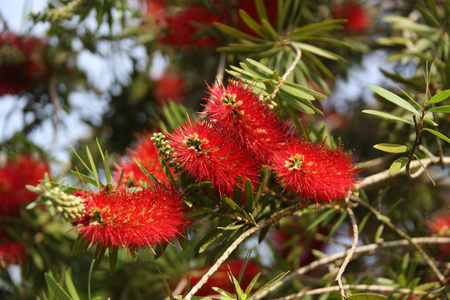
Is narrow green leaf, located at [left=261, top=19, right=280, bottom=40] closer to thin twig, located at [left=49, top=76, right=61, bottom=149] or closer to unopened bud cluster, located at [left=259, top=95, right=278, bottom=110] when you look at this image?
unopened bud cluster, located at [left=259, top=95, right=278, bottom=110]

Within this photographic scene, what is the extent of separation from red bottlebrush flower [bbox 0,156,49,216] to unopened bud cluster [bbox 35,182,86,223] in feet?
2.66

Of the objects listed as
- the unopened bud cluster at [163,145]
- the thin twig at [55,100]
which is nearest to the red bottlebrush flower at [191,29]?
the thin twig at [55,100]

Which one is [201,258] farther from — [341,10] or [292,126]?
[341,10]

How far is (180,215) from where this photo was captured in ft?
2.92

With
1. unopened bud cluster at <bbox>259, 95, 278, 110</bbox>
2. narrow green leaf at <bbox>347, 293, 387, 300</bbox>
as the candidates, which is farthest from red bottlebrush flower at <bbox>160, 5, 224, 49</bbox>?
narrow green leaf at <bbox>347, 293, 387, 300</bbox>

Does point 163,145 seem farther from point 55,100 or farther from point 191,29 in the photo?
point 55,100

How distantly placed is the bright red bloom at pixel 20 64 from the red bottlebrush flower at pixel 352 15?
53.3 inches

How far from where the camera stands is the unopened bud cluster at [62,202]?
734mm

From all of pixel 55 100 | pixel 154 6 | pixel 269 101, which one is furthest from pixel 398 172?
pixel 154 6

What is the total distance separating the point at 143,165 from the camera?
106 centimetres

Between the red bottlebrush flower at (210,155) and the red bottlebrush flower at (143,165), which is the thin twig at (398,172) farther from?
the red bottlebrush flower at (143,165)

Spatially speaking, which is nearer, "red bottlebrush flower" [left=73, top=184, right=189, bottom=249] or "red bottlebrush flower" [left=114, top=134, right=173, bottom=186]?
"red bottlebrush flower" [left=73, top=184, right=189, bottom=249]

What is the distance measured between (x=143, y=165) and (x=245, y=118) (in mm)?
309

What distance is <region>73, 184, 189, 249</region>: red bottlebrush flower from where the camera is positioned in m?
0.82
